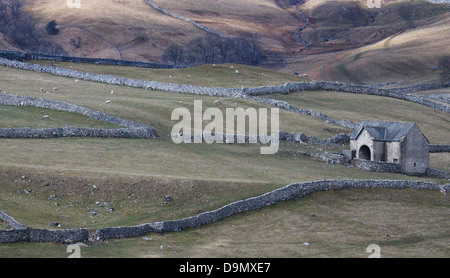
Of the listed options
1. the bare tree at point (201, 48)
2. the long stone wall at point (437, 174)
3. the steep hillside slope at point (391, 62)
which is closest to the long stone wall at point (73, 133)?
the long stone wall at point (437, 174)

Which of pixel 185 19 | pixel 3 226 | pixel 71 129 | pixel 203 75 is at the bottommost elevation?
pixel 3 226

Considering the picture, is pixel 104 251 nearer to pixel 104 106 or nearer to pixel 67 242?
pixel 67 242

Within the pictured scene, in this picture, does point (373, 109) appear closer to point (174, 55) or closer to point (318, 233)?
point (318, 233)

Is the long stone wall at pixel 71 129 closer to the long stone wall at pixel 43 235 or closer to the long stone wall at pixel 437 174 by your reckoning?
the long stone wall at pixel 43 235

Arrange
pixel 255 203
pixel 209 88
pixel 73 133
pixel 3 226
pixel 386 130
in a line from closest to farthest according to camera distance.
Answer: pixel 3 226
pixel 255 203
pixel 73 133
pixel 386 130
pixel 209 88

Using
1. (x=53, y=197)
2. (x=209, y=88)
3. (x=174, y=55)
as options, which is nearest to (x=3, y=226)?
(x=53, y=197)
